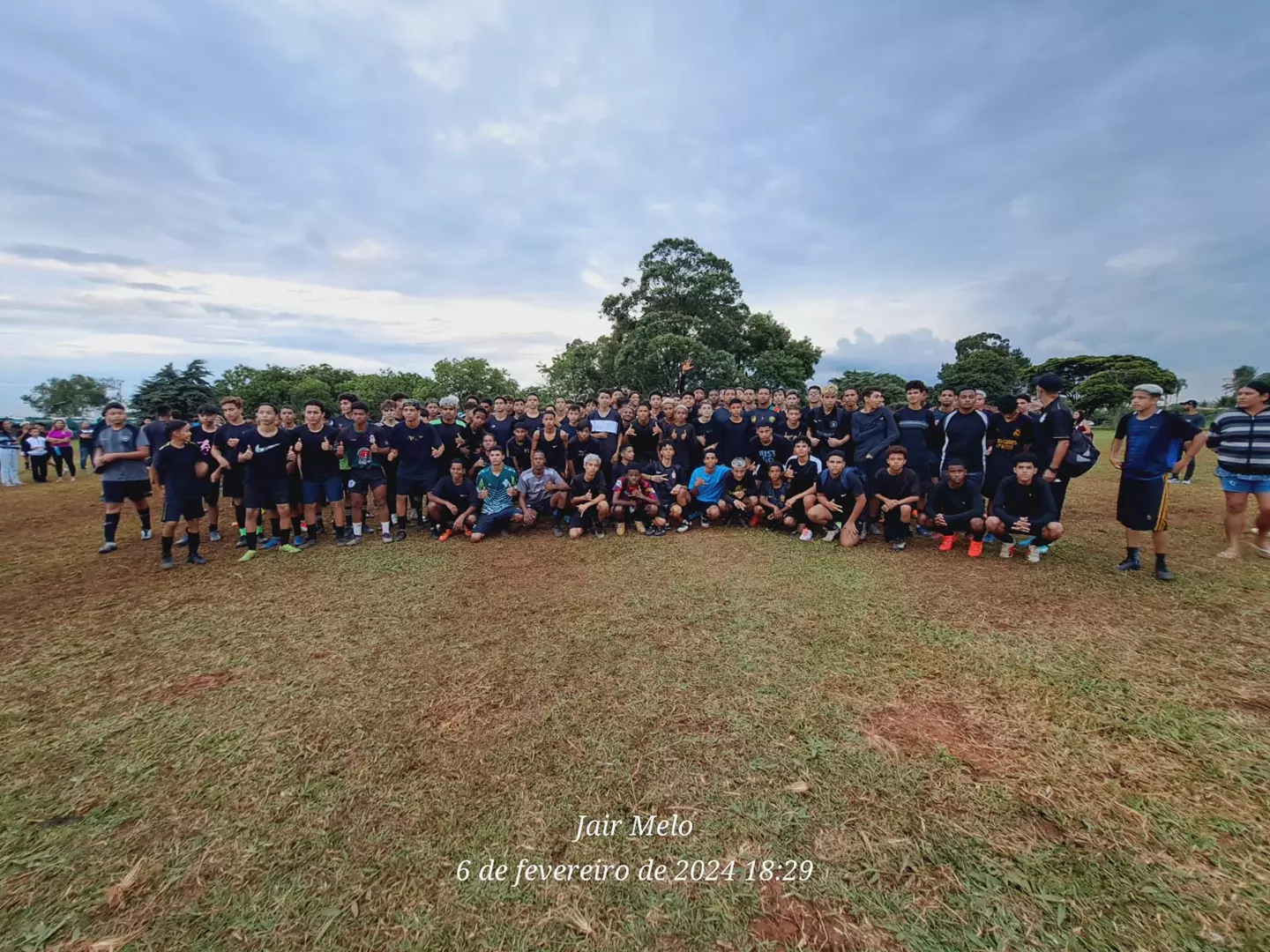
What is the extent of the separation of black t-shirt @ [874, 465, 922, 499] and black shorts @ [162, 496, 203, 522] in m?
8.41

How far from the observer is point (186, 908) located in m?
1.92

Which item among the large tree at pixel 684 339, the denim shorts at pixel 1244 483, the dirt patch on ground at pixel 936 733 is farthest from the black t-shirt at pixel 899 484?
the large tree at pixel 684 339

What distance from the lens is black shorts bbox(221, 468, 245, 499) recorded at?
7109mm

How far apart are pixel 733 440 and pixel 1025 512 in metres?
3.83

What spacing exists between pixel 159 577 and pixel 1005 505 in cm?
964

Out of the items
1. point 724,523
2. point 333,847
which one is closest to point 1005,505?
point 724,523

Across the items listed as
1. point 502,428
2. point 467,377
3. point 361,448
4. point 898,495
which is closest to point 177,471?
point 361,448

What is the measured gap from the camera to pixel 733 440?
323 inches

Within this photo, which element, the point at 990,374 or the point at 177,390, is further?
the point at 990,374

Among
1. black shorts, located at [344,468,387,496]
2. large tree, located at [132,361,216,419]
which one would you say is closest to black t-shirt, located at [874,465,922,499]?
black shorts, located at [344,468,387,496]

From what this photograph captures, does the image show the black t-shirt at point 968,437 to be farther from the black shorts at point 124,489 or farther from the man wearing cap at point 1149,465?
the black shorts at point 124,489

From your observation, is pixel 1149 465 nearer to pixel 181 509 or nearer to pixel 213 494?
pixel 181 509

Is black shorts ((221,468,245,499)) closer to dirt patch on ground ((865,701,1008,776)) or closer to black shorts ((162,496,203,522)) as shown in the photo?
black shorts ((162,496,203,522))

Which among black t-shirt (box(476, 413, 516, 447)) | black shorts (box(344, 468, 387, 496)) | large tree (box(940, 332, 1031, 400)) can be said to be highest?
large tree (box(940, 332, 1031, 400))
